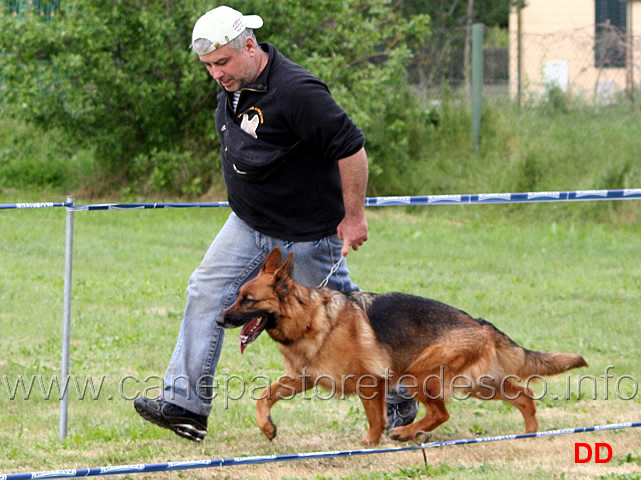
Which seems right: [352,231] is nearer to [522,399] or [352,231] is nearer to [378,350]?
[378,350]

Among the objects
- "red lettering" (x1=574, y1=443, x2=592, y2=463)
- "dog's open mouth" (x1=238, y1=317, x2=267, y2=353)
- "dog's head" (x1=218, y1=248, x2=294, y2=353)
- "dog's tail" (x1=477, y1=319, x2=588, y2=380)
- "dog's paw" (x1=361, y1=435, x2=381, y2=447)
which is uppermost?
"dog's head" (x1=218, y1=248, x2=294, y2=353)

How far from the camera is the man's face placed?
3.96 meters

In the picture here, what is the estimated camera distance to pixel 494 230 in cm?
1259

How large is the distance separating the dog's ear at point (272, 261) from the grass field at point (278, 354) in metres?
0.93

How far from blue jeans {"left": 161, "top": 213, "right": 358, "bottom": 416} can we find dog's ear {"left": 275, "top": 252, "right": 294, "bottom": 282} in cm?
15

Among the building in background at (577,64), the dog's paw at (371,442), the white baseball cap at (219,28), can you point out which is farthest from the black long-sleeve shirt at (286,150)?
the building in background at (577,64)

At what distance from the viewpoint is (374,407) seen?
14.6 ft

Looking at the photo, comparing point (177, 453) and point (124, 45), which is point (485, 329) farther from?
point (124, 45)

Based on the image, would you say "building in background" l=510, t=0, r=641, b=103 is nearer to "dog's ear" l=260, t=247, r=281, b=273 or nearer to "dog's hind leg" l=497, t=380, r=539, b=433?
"dog's hind leg" l=497, t=380, r=539, b=433

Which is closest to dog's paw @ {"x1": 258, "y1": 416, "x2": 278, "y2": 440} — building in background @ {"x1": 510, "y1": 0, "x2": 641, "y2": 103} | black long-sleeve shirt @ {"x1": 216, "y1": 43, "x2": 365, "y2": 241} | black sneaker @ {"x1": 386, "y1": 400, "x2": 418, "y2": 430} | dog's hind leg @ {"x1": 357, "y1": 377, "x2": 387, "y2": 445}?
dog's hind leg @ {"x1": 357, "y1": 377, "x2": 387, "y2": 445}

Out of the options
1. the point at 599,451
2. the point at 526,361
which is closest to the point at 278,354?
the point at 526,361

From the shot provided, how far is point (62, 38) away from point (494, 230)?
7027mm

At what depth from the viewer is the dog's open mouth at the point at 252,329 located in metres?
4.11

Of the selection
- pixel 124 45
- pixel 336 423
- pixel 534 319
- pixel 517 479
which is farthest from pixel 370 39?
pixel 517 479
